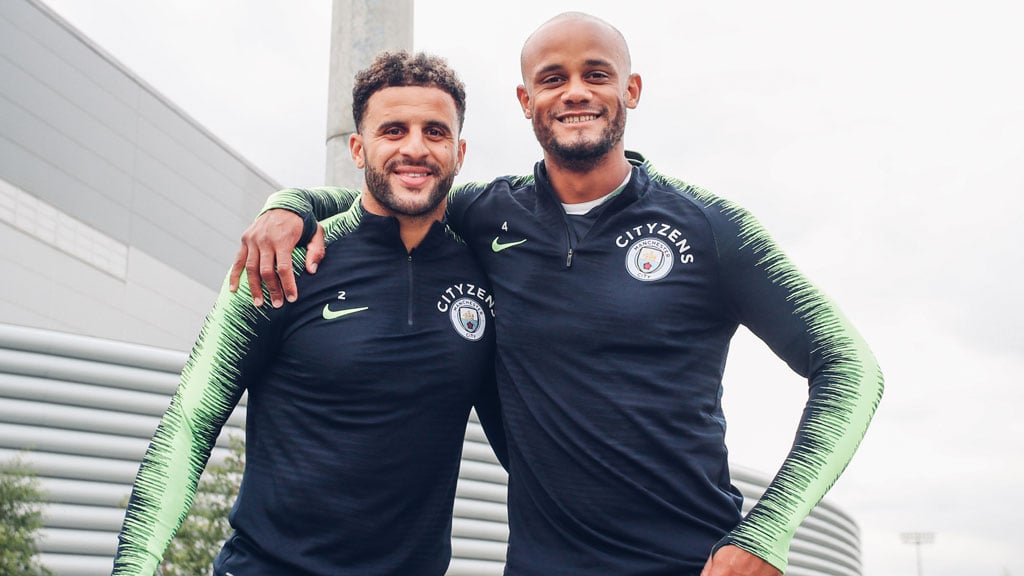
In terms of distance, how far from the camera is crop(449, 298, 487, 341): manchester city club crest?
3.21 meters

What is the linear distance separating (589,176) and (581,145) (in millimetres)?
124

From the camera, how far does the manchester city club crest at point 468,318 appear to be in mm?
3207

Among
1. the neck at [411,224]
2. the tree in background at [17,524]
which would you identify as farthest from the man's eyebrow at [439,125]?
the tree in background at [17,524]

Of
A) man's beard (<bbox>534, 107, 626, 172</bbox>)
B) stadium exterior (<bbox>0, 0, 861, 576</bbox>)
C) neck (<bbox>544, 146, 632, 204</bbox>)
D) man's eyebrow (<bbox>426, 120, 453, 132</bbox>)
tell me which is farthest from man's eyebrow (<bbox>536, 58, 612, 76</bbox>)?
stadium exterior (<bbox>0, 0, 861, 576</bbox>)

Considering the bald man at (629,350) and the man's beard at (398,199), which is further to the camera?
the man's beard at (398,199)

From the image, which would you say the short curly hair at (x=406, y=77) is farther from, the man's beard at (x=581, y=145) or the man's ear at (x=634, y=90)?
the man's ear at (x=634, y=90)

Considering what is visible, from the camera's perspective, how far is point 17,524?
32.9ft

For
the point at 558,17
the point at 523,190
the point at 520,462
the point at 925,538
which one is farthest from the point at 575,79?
the point at 925,538

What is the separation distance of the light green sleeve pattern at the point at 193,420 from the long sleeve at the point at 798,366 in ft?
4.66

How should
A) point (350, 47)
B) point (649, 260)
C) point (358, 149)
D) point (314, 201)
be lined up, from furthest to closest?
1. point (350, 47)
2. point (314, 201)
3. point (358, 149)
4. point (649, 260)

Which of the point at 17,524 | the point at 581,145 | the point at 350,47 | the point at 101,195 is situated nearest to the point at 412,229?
the point at 581,145

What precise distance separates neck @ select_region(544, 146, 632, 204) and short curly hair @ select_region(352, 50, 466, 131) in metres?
0.52

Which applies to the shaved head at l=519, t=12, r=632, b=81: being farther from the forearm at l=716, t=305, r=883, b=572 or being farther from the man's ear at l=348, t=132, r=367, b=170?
the forearm at l=716, t=305, r=883, b=572

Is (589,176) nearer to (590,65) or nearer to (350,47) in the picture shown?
(590,65)
